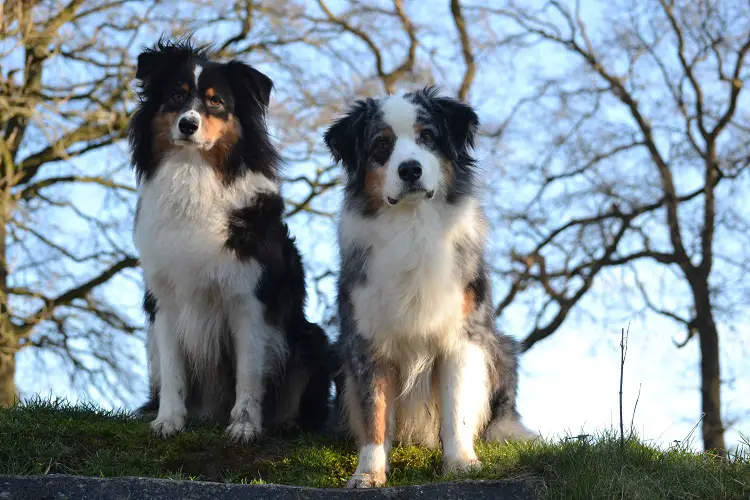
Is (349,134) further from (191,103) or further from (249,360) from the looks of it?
(249,360)

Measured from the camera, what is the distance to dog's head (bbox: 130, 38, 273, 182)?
6070mm

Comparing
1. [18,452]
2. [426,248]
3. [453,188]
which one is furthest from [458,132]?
[18,452]

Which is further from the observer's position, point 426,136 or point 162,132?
point 162,132

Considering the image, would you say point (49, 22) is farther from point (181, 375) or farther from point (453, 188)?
point (453, 188)

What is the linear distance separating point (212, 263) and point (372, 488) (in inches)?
80.2

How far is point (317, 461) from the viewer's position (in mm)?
5848

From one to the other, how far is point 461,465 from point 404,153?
194cm

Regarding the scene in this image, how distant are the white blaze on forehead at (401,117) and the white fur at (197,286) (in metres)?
1.42

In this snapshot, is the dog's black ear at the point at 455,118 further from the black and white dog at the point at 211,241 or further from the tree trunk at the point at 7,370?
the tree trunk at the point at 7,370

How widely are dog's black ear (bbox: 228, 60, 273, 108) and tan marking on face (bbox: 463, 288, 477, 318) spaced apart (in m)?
2.21

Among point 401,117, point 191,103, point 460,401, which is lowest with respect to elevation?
point 460,401

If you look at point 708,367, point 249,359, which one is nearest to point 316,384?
point 249,359

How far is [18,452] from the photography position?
574 centimetres

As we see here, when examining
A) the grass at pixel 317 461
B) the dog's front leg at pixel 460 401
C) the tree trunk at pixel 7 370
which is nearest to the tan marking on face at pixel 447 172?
the dog's front leg at pixel 460 401
